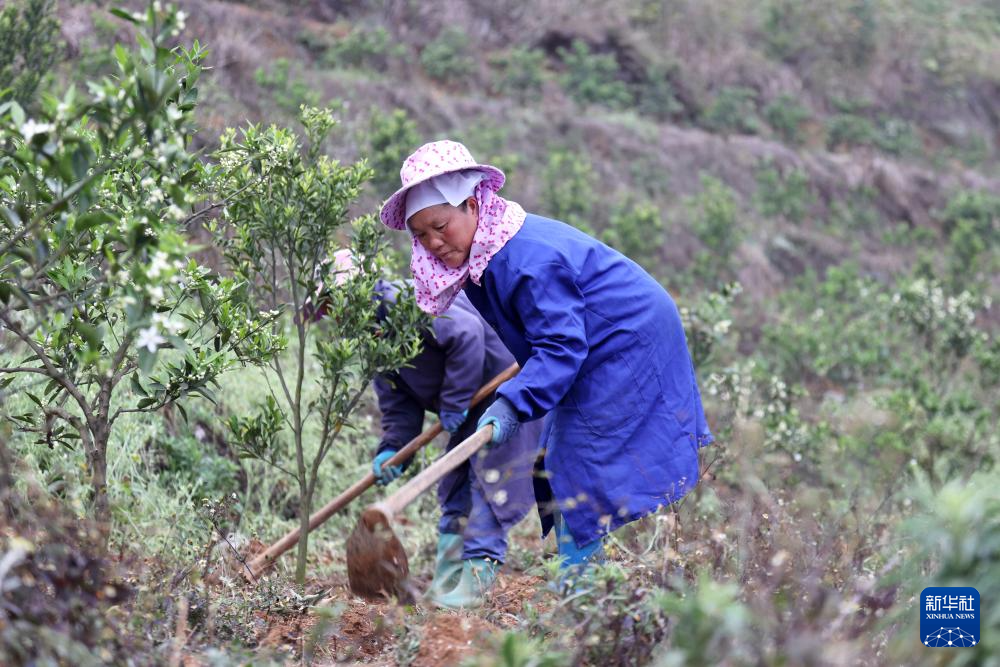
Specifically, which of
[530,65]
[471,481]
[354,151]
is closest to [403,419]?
[471,481]

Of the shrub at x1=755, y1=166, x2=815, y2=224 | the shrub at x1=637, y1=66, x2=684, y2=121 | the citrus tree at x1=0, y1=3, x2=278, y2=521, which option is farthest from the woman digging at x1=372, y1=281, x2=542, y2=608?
the shrub at x1=637, y1=66, x2=684, y2=121

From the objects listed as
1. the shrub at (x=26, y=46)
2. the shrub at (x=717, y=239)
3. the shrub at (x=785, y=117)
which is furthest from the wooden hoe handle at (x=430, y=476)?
the shrub at (x=785, y=117)

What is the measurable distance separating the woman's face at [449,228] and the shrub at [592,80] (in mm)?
11956

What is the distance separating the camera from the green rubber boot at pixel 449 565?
4.13 meters

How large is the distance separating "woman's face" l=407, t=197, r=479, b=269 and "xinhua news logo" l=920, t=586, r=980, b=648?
1724 millimetres

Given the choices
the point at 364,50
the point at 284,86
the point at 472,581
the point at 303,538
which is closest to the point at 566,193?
the point at 284,86

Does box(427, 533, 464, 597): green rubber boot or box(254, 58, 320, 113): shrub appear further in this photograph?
box(254, 58, 320, 113): shrub

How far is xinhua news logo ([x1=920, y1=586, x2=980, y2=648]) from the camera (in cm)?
209

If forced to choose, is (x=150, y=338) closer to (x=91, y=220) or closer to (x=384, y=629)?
(x=91, y=220)

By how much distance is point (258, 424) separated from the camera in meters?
3.67

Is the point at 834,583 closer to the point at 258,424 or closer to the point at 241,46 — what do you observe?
the point at 258,424

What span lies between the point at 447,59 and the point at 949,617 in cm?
1275

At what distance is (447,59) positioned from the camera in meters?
14.1

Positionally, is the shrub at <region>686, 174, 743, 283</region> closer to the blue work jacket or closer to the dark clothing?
the dark clothing
